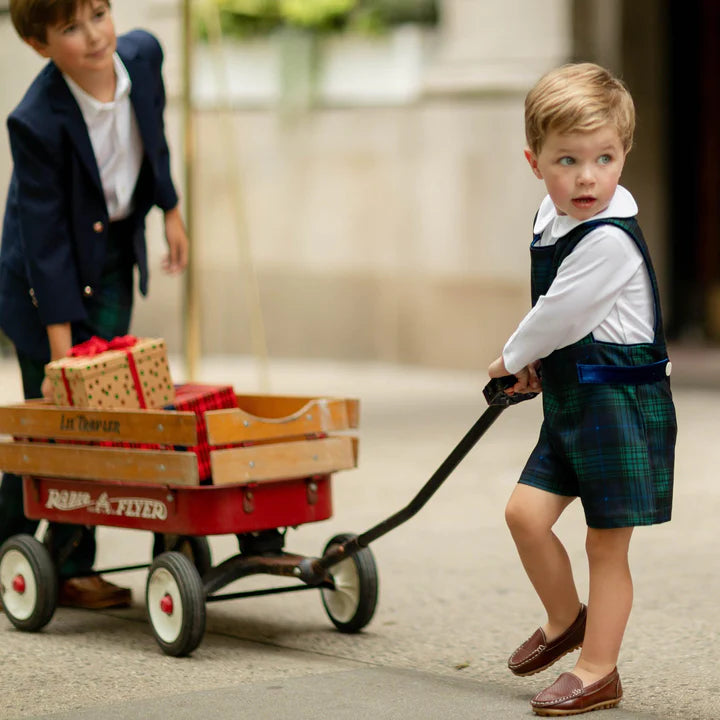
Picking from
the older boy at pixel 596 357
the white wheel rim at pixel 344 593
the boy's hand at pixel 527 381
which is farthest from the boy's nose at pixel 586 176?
the white wheel rim at pixel 344 593

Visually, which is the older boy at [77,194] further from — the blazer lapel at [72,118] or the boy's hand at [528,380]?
the boy's hand at [528,380]

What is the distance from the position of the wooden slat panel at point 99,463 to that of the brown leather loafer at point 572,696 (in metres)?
1.14

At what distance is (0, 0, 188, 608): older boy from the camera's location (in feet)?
15.8

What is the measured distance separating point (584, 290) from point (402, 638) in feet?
4.84

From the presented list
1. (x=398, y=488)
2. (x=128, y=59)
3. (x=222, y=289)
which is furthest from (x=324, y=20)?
(x=128, y=59)

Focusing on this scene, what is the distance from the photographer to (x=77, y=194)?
4.86m

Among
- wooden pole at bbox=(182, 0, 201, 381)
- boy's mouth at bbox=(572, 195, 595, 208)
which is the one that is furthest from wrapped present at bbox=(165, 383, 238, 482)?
wooden pole at bbox=(182, 0, 201, 381)

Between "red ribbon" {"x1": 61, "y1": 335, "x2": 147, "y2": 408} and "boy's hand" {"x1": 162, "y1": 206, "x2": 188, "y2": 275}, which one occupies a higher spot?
"boy's hand" {"x1": 162, "y1": 206, "x2": 188, "y2": 275}

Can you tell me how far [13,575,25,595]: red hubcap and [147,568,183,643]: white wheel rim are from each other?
0.49 m

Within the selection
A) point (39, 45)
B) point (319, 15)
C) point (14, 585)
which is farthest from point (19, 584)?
point (319, 15)

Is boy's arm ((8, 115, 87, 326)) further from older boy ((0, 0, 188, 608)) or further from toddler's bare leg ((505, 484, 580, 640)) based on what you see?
toddler's bare leg ((505, 484, 580, 640))

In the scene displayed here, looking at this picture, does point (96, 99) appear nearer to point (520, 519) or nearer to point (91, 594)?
point (91, 594)

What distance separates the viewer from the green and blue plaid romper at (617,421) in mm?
3641

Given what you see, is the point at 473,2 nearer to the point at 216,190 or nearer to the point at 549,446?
the point at 216,190
